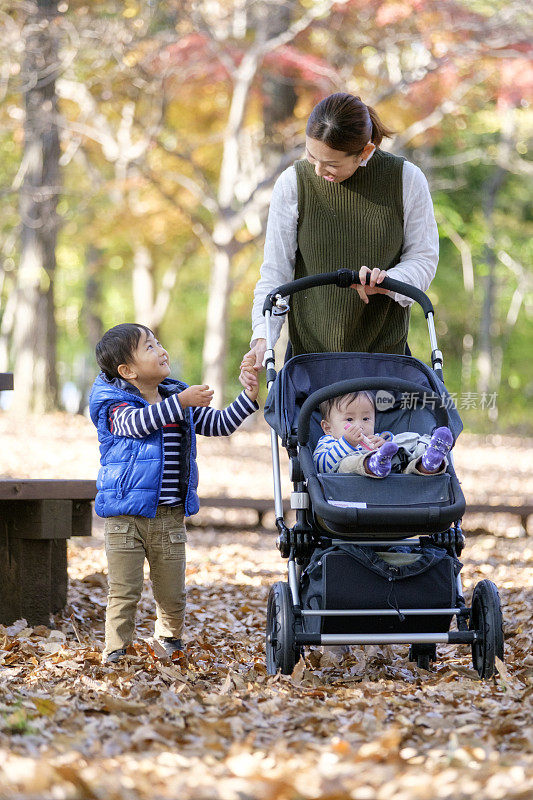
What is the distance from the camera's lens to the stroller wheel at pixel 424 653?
4344 millimetres

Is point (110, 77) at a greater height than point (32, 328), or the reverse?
point (110, 77)

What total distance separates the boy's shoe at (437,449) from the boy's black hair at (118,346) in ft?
4.42

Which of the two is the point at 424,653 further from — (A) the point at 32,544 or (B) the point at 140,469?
(A) the point at 32,544

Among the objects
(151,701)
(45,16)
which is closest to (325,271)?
(151,701)

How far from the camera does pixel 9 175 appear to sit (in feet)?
73.9

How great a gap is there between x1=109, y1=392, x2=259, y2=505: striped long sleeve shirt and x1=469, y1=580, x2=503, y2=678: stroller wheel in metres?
1.24

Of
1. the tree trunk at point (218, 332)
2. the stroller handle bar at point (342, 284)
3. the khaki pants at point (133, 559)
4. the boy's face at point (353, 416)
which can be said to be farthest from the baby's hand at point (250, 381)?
the tree trunk at point (218, 332)

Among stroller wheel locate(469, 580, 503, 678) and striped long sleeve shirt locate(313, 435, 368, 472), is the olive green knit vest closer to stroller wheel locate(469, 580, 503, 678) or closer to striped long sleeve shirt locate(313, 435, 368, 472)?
striped long sleeve shirt locate(313, 435, 368, 472)

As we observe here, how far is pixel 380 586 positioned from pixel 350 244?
150 cm

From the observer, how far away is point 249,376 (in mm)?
4344

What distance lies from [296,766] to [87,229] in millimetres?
17308

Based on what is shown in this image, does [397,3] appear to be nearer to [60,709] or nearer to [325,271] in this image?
[325,271]

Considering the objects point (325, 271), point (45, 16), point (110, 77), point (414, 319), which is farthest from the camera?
point (414, 319)

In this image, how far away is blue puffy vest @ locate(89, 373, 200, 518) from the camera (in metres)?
4.19
